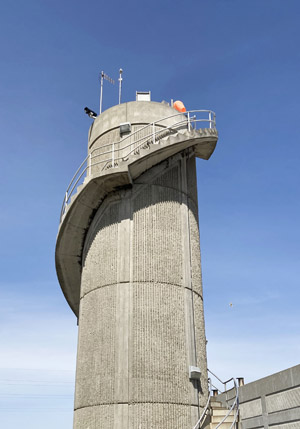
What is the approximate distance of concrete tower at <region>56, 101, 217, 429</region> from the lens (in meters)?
13.8

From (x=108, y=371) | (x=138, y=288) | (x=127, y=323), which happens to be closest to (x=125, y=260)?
(x=138, y=288)

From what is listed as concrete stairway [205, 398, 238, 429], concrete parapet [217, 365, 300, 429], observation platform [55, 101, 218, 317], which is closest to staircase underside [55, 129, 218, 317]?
observation platform [55, 101, 218, 317]

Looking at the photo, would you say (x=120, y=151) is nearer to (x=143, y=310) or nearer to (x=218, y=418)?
(x=143, y=310)

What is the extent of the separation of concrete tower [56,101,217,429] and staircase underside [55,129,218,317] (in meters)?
0.04

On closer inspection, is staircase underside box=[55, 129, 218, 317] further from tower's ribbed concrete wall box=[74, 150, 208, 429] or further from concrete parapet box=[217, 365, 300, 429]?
concrete parapet box=[217, 365, 300, 429]

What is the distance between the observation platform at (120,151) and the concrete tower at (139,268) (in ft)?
0.14

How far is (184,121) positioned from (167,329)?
817cm

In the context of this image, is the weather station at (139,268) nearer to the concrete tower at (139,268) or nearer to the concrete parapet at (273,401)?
the concrete tower at (139,268)

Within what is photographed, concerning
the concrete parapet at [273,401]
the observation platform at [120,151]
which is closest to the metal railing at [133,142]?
the observation platform at [120,151]

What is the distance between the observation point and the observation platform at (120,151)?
53.7 ft

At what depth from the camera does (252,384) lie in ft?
47.0

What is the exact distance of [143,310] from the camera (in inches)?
579

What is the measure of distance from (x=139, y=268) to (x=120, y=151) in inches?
194

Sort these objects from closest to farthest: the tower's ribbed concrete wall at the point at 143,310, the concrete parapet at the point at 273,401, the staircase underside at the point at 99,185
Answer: the concrete parapet at the point at 273,401
the tower's ribbed concrete wall at the point at 143,310
the staircase underside at the point at 99,185
